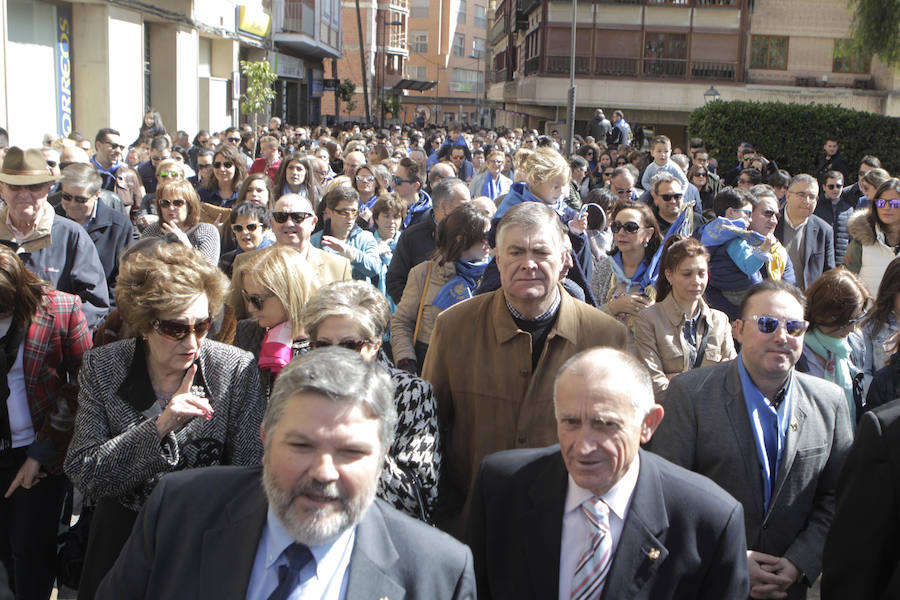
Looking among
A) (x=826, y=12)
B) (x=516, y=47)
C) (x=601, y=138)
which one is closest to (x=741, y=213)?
(x=601, y=138)

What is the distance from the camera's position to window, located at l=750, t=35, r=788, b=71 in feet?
138

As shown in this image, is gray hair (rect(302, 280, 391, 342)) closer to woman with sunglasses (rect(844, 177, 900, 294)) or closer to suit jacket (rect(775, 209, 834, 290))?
woman with sunglasses (rect(844, 177, 900, 294))

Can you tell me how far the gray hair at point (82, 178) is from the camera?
6.56 metres

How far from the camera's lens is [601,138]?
2383cm

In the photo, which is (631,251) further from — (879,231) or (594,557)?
(594,557)

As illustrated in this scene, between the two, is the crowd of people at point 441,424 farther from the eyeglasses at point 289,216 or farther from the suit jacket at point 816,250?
the suit jacket at point 816,250

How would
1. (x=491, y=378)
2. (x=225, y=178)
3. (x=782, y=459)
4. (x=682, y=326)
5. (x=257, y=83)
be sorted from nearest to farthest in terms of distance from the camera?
(x=782, y=459), (x=491, y=378), (x=682, y=326), (x=225, y=178), (x=257, y=83)

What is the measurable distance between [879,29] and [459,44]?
8044cm

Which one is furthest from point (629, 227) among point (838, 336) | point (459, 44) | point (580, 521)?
point (459, 44)

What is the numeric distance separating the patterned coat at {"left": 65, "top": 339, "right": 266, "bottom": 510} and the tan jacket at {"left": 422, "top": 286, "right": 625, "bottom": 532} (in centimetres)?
78

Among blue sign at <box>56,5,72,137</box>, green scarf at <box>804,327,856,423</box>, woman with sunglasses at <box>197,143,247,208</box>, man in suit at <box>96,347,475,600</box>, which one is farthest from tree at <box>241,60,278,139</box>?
man in suit at <box>96,347,475,600</box>

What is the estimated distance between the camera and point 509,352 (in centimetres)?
380

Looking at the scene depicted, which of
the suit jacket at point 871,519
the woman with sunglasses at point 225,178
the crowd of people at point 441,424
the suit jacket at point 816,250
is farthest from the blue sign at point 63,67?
the suit jacket at point 871,519

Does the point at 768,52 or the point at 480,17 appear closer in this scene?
the point at 768,52
